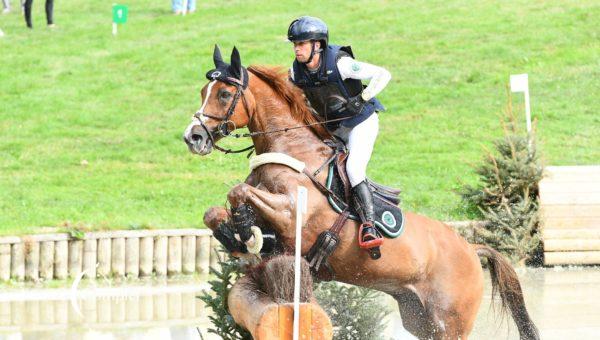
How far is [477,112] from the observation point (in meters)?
15.7

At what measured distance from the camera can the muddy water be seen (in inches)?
347

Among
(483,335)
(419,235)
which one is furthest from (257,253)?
(483,335)

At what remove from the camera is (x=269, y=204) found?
6.06m

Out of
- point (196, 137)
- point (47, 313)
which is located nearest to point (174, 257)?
point (47, 313)

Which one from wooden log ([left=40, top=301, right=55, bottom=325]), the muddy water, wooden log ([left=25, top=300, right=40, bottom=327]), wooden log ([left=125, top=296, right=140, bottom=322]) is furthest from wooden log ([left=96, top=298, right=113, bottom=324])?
wooden log ([left=25, top=300, right=40, bottom=327])

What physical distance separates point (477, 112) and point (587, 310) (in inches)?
249

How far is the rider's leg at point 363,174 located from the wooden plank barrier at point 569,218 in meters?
5.19

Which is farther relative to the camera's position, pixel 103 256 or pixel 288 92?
pixel 103 256

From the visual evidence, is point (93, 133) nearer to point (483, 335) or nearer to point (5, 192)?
point (5, 192)

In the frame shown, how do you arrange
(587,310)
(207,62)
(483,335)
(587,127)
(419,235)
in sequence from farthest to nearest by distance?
(207,62)
(587,127)
(587,310)
(483,335)
(419,235)

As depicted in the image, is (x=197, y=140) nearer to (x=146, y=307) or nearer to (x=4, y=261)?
(x=146, y=307)

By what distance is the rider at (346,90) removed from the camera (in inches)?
253

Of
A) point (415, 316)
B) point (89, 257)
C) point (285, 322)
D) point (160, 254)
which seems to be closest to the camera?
point (285, 322)

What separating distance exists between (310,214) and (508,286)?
171 centimetres
